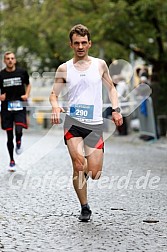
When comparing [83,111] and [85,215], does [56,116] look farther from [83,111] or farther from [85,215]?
[85,215]

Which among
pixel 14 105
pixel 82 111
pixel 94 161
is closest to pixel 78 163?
pixel 94 161

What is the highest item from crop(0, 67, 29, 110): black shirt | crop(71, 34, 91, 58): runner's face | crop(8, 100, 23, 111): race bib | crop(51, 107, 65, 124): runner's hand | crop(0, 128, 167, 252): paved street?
crop(71, 34, 91, 58): runner's face

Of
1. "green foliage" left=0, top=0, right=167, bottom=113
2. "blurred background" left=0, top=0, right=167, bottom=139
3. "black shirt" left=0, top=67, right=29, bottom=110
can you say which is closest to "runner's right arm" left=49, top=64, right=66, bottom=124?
"black shirt" left=0, top=67, right=29, bottom=110

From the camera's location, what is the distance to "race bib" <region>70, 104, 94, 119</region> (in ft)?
26.1

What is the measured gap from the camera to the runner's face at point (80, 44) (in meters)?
7.82

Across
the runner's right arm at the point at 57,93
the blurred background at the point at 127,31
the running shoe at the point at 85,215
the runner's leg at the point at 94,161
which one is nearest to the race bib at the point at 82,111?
the runner's right arm at the point at 57,93

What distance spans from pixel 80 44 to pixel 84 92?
1.63ft

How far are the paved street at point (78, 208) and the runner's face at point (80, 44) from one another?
171 centimetres

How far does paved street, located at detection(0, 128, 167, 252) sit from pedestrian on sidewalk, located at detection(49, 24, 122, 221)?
0.51 m

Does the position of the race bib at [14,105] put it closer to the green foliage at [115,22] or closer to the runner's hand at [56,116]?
the runner's hand at [56,116]

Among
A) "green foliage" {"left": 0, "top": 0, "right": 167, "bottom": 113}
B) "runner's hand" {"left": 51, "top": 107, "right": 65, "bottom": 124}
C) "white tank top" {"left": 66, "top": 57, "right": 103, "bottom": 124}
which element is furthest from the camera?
"green foliage" {"left": 0, "top": 0, "right": 167, "bottom": 113}

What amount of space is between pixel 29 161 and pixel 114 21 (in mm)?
9140

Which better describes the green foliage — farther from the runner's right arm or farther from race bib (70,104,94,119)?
race bib (70,104,94,119)

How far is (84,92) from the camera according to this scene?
26.1 ft
